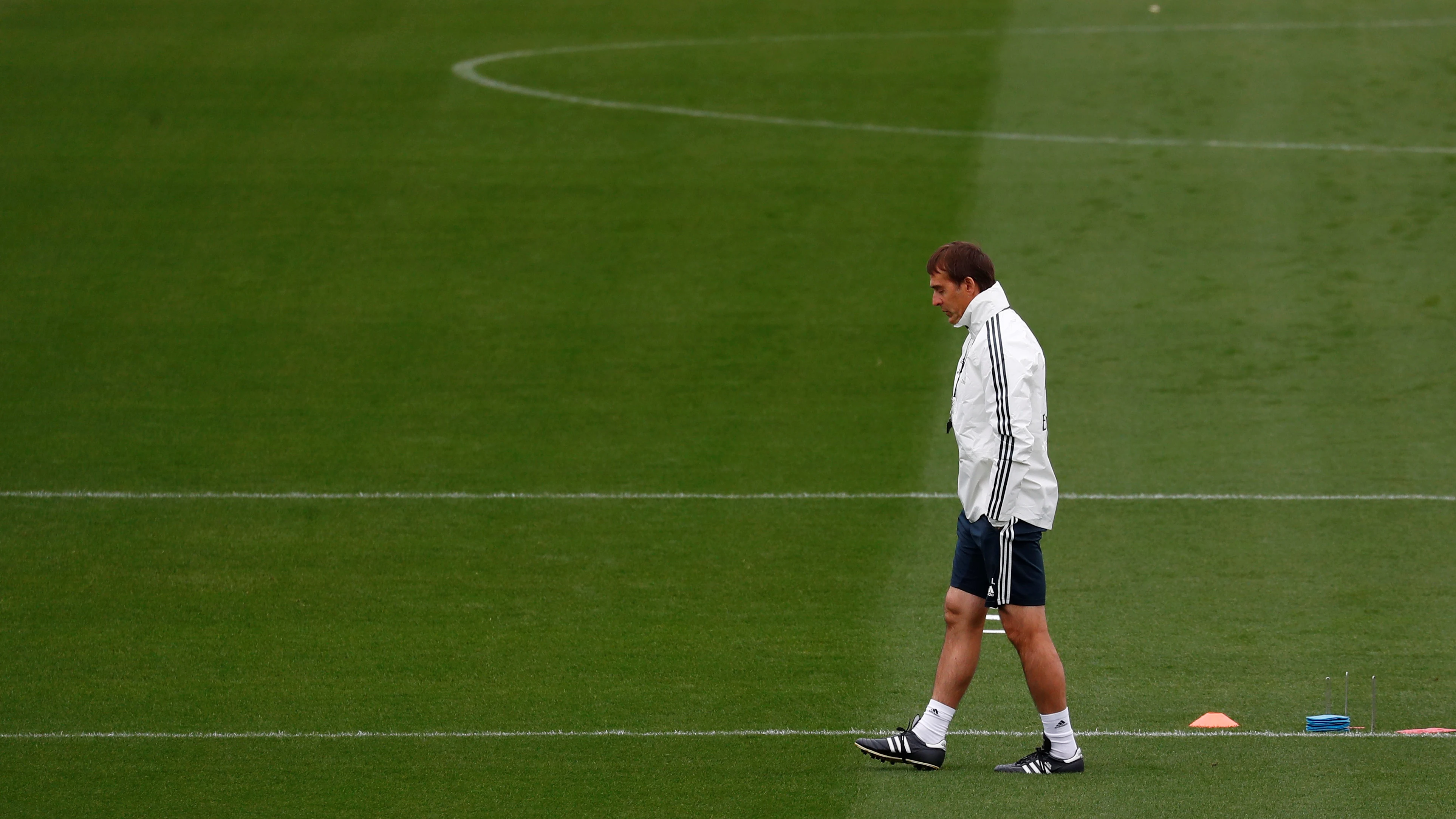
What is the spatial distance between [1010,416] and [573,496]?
5194 millimetres

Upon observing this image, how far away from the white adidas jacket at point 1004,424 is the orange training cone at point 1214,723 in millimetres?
1380

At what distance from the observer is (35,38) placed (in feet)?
71.0

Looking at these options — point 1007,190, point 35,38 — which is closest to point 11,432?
point 1007,190

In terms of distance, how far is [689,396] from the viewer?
12953 mm

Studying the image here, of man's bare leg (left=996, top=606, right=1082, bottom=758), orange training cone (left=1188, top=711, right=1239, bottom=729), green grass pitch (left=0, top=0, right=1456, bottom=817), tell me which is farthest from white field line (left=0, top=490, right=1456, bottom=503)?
man's bare leg (left=996, top=606, right=1082, bottom=758)

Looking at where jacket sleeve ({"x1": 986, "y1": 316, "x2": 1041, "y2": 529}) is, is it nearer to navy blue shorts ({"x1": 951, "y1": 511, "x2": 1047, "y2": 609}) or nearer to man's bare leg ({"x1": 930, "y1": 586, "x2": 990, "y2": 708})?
navy blue shorts ({"x1": 951, "y1": 511, "x2": 1047, "y2": 609})

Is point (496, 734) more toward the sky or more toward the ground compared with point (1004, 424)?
more toward the ground

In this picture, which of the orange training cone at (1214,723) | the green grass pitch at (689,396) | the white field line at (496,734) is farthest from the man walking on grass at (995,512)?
the orange training cone at (1214,723)

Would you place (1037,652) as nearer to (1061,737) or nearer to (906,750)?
(1061,737)

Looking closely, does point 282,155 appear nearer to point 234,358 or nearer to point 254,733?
point 234,358

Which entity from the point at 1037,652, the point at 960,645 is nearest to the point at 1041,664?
the point at 1037,652

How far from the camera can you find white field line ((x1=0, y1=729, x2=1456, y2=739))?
717 centimetres

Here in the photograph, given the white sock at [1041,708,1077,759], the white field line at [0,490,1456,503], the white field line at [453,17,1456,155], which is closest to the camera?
the white sock at [1041,708,1077,759]

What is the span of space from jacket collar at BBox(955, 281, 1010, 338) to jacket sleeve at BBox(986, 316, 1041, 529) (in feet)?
0.32
